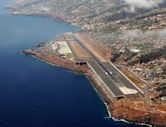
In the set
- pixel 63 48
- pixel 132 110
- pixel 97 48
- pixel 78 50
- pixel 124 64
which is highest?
pixel 63 48

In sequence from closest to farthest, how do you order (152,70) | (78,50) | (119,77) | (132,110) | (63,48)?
(132,110)
(119,77)
(152,70)
(78,50)
(63,48)

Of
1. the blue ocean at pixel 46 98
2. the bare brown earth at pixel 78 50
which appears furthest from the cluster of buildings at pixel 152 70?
the bare brown earth at pixel 78 50

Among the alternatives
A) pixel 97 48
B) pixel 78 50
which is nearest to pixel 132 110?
pixel 97 48

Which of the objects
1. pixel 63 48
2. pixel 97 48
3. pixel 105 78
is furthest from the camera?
pixel 63 48

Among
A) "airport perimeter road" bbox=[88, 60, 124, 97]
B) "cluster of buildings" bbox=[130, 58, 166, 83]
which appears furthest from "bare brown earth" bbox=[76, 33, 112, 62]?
"cluster of buildings" bbox=[130, 58, 166, 83]

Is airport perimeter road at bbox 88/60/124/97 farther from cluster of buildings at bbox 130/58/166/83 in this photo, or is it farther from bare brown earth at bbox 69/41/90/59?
cluster of buildings at bbox 130/58/166/83

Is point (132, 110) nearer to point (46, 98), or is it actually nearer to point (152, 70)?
point (46, 98)

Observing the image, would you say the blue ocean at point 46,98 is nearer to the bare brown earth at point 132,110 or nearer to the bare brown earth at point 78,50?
the bare brown earth at point 132,110
